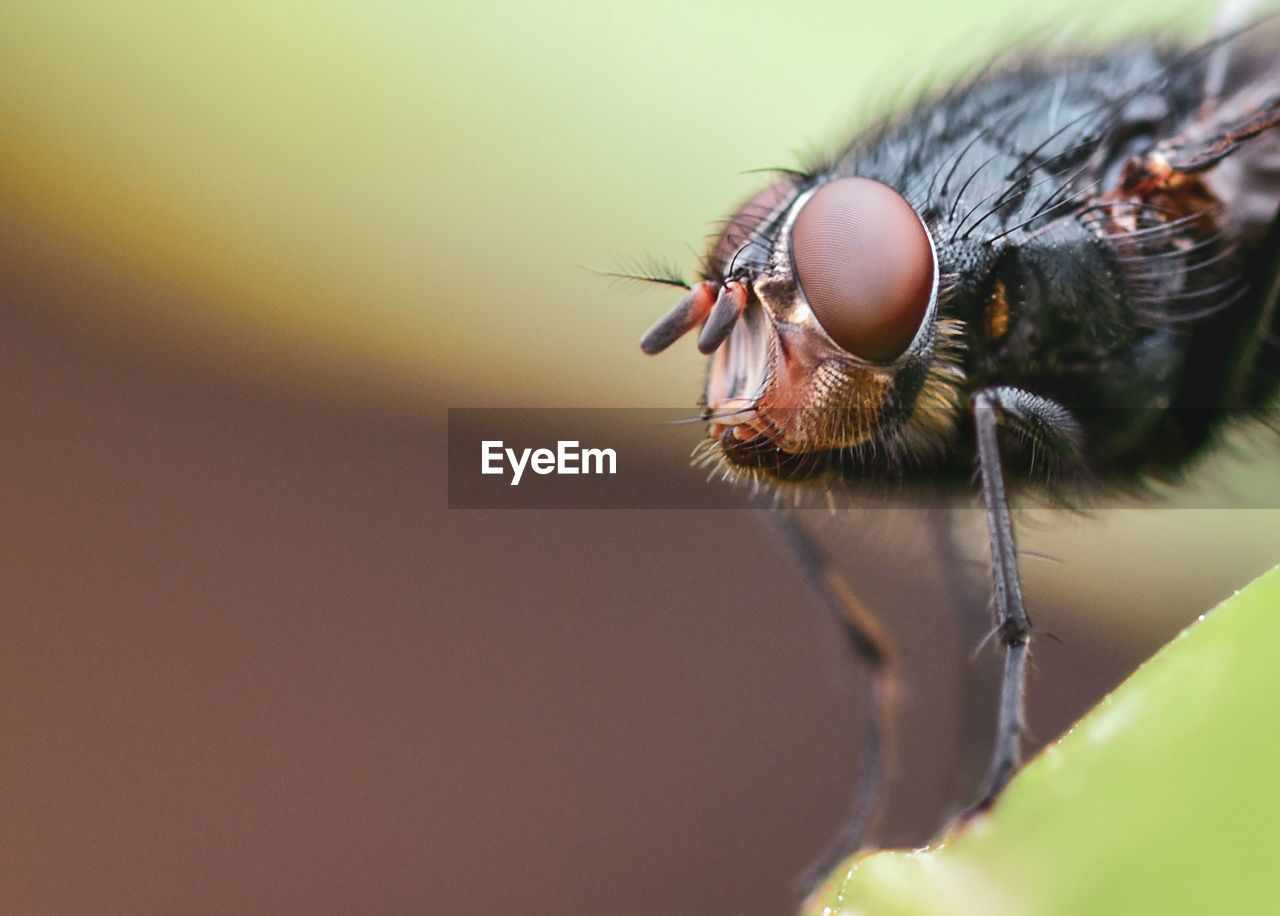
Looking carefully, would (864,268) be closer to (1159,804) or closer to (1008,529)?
(1008,529)

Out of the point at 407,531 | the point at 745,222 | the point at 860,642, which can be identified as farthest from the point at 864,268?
the point at 407,531

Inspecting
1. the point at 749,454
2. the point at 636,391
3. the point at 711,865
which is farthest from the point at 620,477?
the point at 749,454

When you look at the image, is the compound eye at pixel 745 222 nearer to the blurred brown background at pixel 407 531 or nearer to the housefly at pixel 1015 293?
the housefly at pixel 1015 293

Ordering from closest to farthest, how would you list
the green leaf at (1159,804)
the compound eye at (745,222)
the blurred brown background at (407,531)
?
the green leaf at (1159,804)
the compound eye at (745,222)
the blurred brown background at (407,531)

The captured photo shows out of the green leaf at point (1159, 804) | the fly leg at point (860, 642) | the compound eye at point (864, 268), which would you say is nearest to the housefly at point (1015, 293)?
the compound eye at point (864, 268)

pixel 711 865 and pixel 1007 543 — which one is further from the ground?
pixel 1007 543

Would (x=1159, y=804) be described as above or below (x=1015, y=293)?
below

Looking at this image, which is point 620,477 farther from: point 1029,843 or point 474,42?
point 1029,843
